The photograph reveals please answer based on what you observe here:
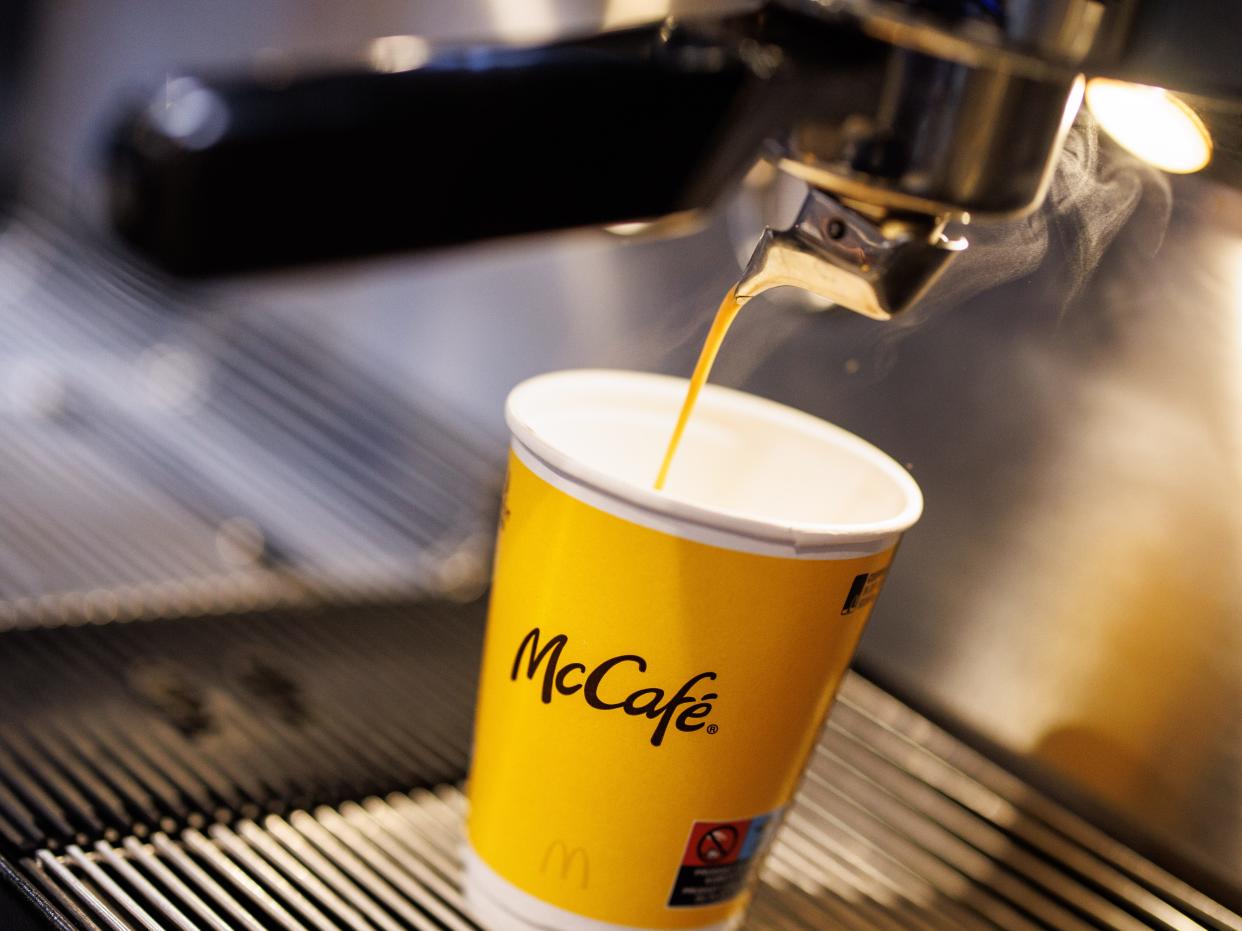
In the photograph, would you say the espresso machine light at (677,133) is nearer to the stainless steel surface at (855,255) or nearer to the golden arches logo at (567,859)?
the stainless steel surface at (855,255)

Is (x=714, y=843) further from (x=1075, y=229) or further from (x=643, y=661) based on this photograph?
(x=1075, y=229)

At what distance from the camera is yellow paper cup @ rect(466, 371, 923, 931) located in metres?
0.32

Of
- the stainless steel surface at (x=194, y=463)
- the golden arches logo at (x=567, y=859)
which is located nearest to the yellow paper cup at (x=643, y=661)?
the golden arches logo at (x=567, y=859)

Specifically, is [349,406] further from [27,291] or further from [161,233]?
[161,233]

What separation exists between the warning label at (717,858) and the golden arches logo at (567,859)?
24 mm

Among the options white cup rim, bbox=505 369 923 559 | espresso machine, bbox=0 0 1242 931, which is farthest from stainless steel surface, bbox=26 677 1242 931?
white cup rim, bbox=505 369 923 559

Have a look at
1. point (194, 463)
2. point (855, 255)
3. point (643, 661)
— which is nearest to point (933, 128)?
point (855, 255)

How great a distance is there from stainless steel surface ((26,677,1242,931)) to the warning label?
0.12 ft

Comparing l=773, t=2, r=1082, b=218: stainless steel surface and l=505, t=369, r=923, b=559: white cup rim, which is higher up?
l=773, t=2, r=1082, b=218: stainless steel surface

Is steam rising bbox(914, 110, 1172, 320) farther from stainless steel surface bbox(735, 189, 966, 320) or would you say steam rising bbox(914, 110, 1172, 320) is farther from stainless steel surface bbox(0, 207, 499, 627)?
stainless steel surface bbox(0, 207, 499, 627)

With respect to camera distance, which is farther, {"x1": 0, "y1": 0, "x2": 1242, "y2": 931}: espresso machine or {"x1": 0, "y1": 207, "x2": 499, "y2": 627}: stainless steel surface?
{"x1": 0, "y1": 207, "x2": 499, "y2": 627}: stainless steel surface

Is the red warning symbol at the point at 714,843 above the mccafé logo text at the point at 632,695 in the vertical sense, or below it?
below

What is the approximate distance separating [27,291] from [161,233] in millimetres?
541

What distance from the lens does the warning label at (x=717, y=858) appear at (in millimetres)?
349
